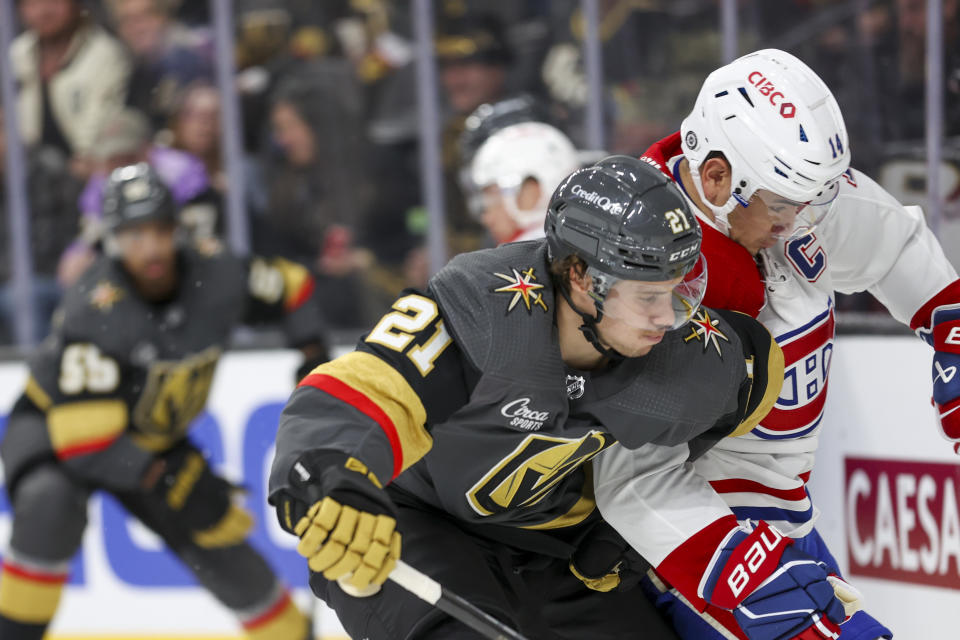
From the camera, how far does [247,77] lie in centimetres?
521

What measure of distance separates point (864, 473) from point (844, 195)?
3.42 feet

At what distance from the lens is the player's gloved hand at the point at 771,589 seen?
2.34m

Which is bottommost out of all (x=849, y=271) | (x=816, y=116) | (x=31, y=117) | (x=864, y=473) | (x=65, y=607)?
(x=65, y=607)

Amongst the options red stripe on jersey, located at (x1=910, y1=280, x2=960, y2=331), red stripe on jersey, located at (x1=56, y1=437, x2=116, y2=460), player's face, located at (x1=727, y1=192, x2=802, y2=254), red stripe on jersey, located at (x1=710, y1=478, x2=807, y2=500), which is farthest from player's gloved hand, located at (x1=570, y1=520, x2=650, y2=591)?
red stripe on jersey, located at (x1=56, y1=437, x2=116, y2=460)

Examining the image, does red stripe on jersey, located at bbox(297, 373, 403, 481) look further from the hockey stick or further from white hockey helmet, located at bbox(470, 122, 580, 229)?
white hockey helmet, located at bbox(470, 122, 580, 229)

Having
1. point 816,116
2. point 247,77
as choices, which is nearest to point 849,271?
point 816,116

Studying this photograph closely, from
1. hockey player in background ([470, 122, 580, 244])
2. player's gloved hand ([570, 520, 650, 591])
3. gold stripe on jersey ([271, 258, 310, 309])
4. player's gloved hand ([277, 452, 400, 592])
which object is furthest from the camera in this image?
gold stripe on jersey ([271, 258, 310, 309])

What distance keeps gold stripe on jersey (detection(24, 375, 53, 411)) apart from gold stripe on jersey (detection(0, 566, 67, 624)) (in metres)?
0.50

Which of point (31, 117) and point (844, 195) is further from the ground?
point (844, 195)

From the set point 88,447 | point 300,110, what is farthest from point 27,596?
point 300,110

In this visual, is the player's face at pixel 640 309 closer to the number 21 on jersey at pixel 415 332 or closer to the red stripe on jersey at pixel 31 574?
the number 21 on jersey at pixel 415 332

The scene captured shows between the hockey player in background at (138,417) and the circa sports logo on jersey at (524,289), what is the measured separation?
89.1 inches

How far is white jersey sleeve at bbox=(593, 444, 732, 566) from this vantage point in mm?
2416

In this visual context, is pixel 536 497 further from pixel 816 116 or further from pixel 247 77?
pixel 247 77
